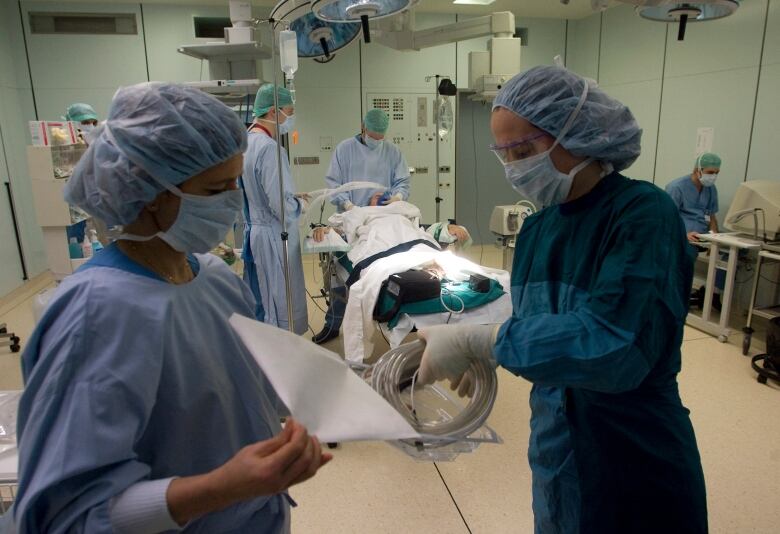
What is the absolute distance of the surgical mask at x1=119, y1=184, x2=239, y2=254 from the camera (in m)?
0.89

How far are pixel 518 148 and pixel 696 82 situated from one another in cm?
479

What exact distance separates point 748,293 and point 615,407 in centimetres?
443

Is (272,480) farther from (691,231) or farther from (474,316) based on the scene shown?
(691,231)

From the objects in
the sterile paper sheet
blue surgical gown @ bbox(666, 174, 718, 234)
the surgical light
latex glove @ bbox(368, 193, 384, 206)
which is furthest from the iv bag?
the sterile paper sheet

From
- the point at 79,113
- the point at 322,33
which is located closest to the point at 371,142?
the point at 322,33

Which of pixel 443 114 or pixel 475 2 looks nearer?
pixel 443 114

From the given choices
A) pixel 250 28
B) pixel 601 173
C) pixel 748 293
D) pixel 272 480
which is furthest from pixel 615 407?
pixel 748 293

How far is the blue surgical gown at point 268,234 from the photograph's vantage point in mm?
3168

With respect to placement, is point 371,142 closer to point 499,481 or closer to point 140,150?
point 499,481

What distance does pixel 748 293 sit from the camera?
4.57 metres

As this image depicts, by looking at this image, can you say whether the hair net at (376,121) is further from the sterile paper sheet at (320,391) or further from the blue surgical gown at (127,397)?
the sterile paper sheet at (320,391)

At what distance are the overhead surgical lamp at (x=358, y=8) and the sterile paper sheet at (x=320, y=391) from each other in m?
1.26

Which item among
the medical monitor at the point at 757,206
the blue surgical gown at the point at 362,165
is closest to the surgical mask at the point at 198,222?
the blue surgical gown at the point at 362,165

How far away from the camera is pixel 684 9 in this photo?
1.80m
